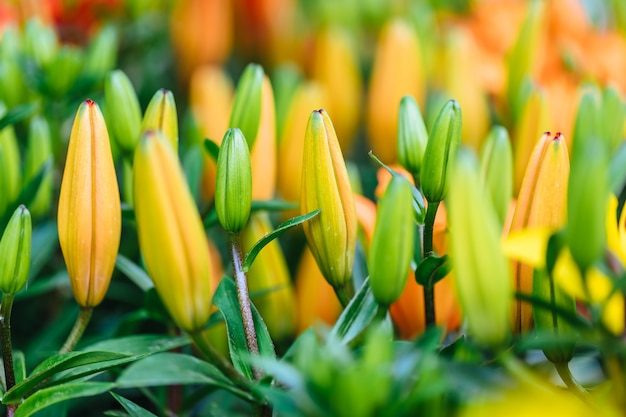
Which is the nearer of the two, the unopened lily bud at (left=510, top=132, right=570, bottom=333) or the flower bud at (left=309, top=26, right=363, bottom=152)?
the unopened lily bud at (left=510, top=132, right=570, bottom=333)

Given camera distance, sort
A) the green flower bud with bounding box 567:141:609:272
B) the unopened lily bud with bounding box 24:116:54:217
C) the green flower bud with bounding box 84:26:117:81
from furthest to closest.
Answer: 1. the green flower bud with bounding box 84:26:117:81
2. the unopened lily bud with bounding box 24:116:54:217
3. the green flower bud with bounding box 567:141:609:272

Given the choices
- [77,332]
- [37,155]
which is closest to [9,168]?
[37,155]

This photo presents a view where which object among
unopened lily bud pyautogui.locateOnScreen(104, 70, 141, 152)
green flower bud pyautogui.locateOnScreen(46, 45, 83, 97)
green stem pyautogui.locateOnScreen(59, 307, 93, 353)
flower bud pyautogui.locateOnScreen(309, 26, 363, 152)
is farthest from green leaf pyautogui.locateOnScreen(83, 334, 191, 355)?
flower bud pyautogui.locateOnScreen(309, 26, 363, 152)

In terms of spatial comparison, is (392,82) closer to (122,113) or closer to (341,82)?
(341,82)

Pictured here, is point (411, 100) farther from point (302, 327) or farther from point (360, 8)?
point (360, 8)

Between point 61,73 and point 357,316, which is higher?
point 61,73

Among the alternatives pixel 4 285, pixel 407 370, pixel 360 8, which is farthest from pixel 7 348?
pixel 360 8

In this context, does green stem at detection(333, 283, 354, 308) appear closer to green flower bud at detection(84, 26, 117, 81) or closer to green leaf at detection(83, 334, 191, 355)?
green leaf at detection(83, 334, 191, 355)
